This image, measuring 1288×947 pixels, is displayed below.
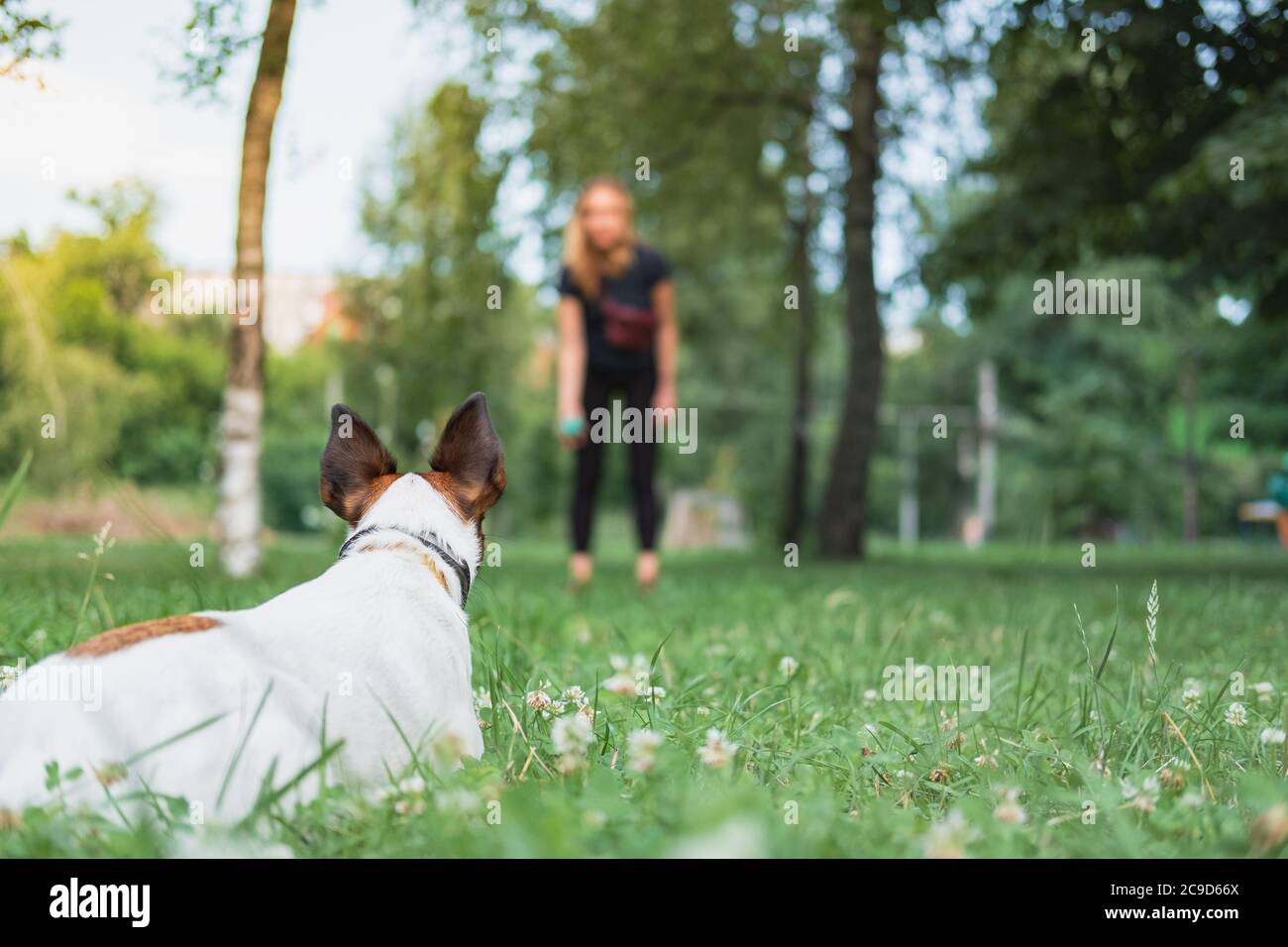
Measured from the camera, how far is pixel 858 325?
51.0 feet

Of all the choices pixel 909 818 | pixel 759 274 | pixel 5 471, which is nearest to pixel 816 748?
pixel 909 818

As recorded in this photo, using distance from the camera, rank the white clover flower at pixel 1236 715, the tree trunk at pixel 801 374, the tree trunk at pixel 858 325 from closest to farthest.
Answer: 1. the white clover flower at pixel 1236 715
2. the tree trunk at pixel 858 325
3. the tree trunk at pixel 801 374

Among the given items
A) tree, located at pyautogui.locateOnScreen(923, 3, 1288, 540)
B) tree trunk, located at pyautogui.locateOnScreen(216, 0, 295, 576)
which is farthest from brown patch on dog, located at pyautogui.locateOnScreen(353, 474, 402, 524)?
tree, located at pyautogui.locateOnScreen(923, 3, 1288, 540)

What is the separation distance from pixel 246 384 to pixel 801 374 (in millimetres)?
14256

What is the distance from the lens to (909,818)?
2.30 meters

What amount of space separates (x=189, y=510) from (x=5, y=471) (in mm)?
7797

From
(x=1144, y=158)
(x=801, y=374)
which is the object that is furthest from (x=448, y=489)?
(x=801, y=374)

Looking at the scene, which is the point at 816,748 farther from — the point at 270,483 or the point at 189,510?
the point at 270,483

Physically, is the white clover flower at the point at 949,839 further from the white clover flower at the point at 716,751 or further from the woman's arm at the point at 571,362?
the woman's arm at the point at 571,362

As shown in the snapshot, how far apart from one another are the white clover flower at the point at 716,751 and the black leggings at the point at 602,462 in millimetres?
4689

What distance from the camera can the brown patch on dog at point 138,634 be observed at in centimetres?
214

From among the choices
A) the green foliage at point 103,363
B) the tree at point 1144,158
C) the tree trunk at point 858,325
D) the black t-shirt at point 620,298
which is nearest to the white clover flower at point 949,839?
the green foliage at point 103,363

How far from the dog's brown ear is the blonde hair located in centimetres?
448
